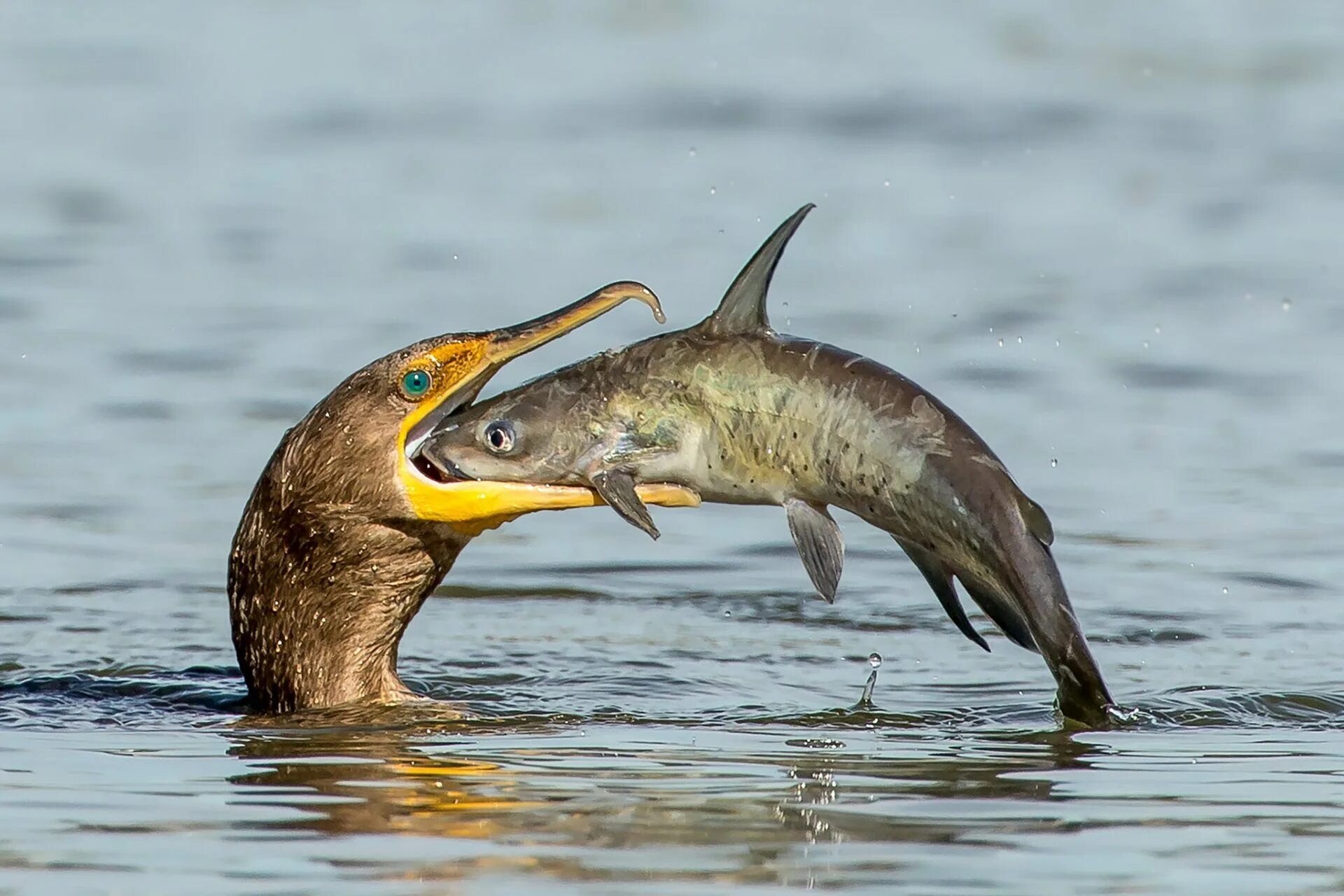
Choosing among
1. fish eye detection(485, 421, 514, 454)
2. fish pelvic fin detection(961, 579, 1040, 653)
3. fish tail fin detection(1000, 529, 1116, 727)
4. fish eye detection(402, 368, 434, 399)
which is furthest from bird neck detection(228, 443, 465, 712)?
fish tail fin detection(1000, 529, 1116, 727)

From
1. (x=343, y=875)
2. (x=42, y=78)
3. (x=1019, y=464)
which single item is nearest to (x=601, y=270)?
(x=1019, y=464)

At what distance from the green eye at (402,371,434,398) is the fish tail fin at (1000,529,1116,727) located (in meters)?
1.67

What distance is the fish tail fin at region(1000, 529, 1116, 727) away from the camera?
6508mm

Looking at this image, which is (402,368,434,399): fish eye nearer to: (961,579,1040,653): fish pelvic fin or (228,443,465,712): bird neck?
(228,443,465,712): bird neck

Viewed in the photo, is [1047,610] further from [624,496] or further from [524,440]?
[524,440]

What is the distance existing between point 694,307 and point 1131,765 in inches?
269

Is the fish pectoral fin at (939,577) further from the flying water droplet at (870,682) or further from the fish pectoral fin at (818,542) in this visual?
the flying water droplet at (870,682)

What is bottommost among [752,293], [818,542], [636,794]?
[636,794]

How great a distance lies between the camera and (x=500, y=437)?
22.7 feet

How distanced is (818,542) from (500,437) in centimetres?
86

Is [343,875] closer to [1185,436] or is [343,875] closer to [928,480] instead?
[928,480]

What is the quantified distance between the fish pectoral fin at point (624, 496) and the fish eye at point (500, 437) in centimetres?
24

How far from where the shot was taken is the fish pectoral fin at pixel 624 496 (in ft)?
21.9

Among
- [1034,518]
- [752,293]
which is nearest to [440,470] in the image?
[752,293]
